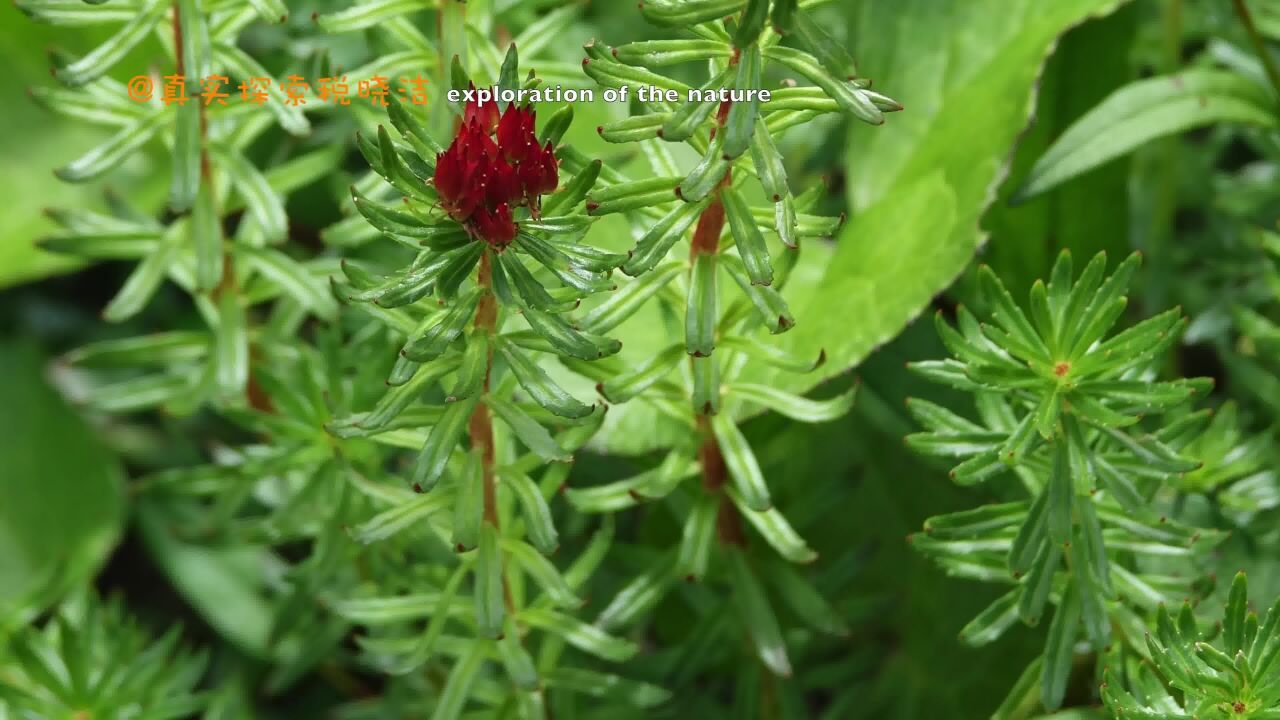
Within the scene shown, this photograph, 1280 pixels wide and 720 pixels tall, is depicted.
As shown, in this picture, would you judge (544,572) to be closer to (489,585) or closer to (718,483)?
(489,585)

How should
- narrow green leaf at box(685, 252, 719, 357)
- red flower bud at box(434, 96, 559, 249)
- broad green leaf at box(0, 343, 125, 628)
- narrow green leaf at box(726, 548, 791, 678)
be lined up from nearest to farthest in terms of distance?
red flower bud at box(434, 96, 559, 249), narrow green leaf at box(685, 252, 719, 357), narrow green leaf at box(726, 548, 791, 678), broad green leaf at box(0, 343, 125, 628)

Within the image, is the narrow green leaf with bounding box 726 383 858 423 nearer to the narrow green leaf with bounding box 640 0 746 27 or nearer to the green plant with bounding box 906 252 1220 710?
the green plant with bounding box 906 252 1220 710

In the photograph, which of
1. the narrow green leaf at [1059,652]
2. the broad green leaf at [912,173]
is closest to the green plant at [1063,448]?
the narrow green leaf at [1059,652]

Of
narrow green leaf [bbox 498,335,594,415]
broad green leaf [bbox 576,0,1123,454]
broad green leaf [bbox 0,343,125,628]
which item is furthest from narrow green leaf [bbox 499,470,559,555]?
broad green leaf [bbox 0,343,125,628]

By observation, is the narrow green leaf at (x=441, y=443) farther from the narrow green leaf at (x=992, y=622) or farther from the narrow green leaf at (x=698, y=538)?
the narrow green leaf at (x=992, y=622)

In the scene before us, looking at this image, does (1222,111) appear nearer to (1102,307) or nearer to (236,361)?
(1102,307)

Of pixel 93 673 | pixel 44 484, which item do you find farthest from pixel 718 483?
→ pixel 44 484

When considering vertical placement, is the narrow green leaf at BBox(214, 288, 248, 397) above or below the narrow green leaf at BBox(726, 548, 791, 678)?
above
